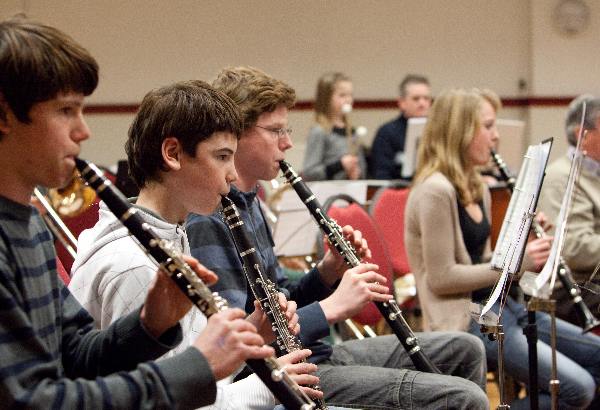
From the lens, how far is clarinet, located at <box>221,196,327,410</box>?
5.88 ft

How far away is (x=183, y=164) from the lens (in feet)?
5.74

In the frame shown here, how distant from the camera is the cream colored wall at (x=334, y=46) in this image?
7.04 metres

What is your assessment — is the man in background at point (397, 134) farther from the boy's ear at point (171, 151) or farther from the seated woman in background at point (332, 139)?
the boy's ear at point (171, 151)

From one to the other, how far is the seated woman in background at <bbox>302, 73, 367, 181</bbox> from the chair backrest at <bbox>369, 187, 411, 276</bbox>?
1.67 metres

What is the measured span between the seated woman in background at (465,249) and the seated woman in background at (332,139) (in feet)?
7.14

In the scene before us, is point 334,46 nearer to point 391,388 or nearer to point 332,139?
point 332,139

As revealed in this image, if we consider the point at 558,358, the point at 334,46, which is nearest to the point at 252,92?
the point at 558,358

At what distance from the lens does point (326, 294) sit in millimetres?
2436

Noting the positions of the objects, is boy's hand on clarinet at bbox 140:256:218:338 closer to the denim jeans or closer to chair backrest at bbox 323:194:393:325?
the denim jeans

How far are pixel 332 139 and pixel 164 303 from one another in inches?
165

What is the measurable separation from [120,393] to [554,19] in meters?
6.52

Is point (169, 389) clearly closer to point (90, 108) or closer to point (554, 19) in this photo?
point (90, 108)

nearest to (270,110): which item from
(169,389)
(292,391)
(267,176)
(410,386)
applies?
(267,176)

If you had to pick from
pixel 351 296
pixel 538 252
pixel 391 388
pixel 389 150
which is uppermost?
pixel 351 296
